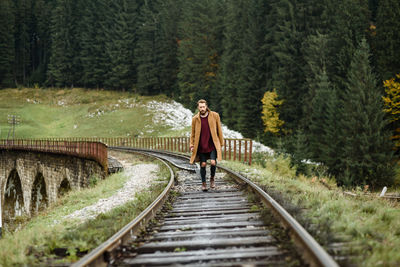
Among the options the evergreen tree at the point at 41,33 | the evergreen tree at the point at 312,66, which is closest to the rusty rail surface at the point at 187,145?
the evergreen tree at the point at 312,66

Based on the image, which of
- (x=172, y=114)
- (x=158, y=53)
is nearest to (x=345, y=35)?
(x=172, y=114)

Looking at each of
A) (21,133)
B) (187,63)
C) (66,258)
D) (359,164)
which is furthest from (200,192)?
(21,133)

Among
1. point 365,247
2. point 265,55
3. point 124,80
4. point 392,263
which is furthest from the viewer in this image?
point 124,80

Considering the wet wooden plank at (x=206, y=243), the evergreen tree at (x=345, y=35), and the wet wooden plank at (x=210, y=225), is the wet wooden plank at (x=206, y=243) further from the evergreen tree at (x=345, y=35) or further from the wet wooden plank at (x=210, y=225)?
the evergreen tree at (x=345, y=35)

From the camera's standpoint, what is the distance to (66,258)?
3.96 metres

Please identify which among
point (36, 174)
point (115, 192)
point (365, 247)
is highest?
point (365, 247)

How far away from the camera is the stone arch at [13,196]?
3394 cm

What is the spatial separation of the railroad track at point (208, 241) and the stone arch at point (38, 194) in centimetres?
2779

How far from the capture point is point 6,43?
276 ft

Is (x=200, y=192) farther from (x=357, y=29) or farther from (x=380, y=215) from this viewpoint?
(x=357, y=29)

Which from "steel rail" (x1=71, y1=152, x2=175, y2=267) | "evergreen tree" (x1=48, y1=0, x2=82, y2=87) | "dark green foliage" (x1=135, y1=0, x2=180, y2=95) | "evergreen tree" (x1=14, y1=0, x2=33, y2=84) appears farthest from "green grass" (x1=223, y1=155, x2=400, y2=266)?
"evergreen tree" (x1=14, y1=0, x2=33, y2=84)

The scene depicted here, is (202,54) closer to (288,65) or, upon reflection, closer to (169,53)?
(169,53)

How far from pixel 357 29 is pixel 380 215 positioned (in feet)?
118

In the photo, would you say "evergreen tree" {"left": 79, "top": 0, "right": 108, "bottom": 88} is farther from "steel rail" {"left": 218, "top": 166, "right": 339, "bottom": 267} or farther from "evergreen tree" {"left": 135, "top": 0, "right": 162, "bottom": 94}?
"steel rail" {"left": 218, "top": 166, "right": 339, "bottom": 267}
